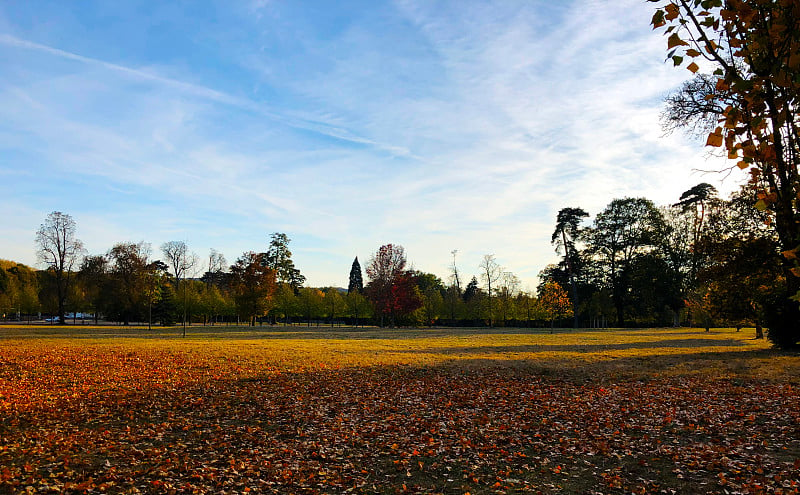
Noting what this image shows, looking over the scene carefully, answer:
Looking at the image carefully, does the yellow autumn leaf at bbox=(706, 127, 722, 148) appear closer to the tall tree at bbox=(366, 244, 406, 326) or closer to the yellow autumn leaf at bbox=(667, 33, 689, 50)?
the yellow autumn leaf at bbox=(667, 33, 689, 50)

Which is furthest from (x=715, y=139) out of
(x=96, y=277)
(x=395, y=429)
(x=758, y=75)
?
(x=96, y=277)

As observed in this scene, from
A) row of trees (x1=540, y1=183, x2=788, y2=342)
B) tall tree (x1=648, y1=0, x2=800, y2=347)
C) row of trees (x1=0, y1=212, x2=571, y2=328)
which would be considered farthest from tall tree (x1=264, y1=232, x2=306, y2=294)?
tall tree (x1=648, y1=0, x2=800, y2=347)

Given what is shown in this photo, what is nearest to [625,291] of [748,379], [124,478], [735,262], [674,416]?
[735,262]

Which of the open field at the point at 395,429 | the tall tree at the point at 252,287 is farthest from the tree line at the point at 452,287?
the open field at the point at 395,429

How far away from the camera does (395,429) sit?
30.1 ft

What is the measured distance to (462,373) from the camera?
1592cm

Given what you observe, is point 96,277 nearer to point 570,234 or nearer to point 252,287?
point 252,287

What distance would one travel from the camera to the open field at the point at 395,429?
6.58 metres

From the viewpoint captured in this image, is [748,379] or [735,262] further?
[735,262]

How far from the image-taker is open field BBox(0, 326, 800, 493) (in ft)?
21.6

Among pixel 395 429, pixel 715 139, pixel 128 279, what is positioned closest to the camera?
pixel 715 139

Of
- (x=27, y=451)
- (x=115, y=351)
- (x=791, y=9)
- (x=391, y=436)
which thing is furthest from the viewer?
(x=115, y=351)

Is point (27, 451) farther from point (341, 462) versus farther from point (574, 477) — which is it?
point (574, 477)

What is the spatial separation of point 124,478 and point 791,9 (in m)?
8.76
